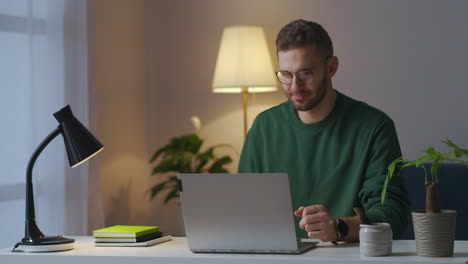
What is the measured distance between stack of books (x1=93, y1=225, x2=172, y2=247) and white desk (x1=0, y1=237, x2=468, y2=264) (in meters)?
0.03

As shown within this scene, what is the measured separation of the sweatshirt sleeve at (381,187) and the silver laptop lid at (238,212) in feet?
1.40

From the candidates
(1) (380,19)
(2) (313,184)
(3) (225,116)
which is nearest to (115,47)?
(3) (225,116)

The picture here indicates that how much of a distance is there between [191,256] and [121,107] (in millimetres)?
2400

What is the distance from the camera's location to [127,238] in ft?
7.43

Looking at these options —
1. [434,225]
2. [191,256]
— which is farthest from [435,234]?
[191,256]

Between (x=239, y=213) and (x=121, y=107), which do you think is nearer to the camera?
(x=239, y=213)

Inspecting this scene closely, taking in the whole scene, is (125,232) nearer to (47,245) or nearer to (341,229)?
(47,245)

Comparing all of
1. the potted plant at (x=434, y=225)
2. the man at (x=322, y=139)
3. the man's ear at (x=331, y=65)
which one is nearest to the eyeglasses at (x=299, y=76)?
the man at (x=322, y=139)

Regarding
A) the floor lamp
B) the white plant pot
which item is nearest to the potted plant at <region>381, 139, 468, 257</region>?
the white plant pot

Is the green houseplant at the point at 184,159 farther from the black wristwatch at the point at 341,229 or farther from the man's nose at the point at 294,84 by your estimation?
the black wristwatch at the point at 341,229

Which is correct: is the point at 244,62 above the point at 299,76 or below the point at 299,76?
A: above

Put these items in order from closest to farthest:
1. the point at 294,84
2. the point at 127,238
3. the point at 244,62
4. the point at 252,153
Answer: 1. the point at 127,238
2. the point at 294,84
3. the point at 252,153
4. the point at 244,62

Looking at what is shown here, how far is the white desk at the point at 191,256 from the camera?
191 centimetres

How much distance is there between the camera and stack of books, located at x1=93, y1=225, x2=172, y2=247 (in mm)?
2250
